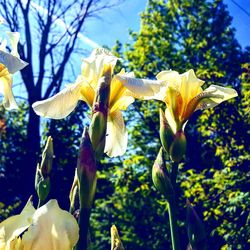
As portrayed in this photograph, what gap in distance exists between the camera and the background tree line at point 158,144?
452 cm

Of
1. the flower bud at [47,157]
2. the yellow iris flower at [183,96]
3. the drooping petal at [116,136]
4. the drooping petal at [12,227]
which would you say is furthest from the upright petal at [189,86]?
the drooping petal at [12,227]

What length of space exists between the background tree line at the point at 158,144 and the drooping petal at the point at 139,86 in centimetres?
307

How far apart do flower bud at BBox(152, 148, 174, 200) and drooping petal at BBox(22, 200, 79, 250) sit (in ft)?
0.71

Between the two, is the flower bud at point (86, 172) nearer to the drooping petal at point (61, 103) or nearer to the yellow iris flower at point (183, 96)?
the drooping petal at point (61, 103)

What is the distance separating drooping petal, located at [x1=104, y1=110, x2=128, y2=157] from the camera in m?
0.64

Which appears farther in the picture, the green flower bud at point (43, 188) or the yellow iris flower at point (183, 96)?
the green flower bud at point (43, 188)

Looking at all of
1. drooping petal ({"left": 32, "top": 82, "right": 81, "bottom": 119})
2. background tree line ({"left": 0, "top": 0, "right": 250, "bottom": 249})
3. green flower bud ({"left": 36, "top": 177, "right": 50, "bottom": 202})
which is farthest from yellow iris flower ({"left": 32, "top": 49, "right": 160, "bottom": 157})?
background tree line ({"left": 0, "top": 0, "right": 250, "bottom": 249})

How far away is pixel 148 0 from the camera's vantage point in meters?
9.05

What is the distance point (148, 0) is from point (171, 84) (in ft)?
28.5

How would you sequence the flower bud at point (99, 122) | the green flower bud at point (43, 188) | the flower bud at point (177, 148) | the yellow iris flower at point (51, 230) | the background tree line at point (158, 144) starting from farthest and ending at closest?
the background tree line at point (158, 144)
the green flower bud at point (43, 188)
the flower bud at point (177, 148)
the flower bud at point (99, 122)
the yellow iris flower at point (51, 230)

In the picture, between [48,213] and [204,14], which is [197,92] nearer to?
[48,213]

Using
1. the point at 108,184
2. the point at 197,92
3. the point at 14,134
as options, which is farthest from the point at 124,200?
the point at 197,92

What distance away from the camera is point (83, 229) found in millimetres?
450

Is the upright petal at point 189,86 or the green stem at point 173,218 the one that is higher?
the upright petal at point 189,86
